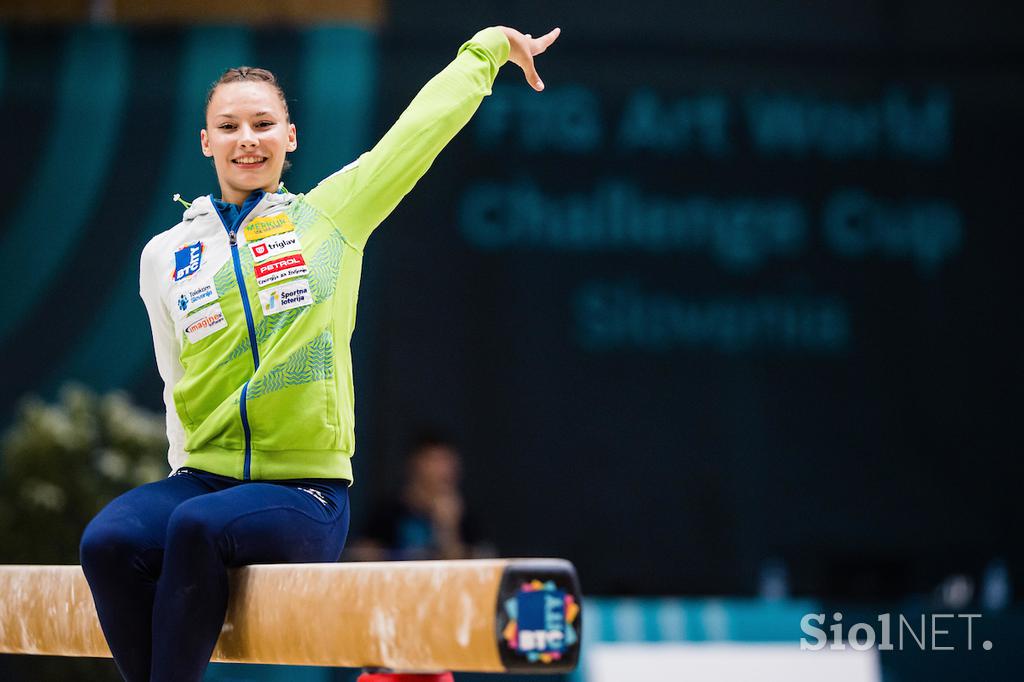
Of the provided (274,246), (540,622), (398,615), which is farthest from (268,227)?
(540,622)

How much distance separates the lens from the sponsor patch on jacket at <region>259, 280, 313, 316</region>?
8.54 feet

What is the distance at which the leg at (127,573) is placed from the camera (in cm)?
241

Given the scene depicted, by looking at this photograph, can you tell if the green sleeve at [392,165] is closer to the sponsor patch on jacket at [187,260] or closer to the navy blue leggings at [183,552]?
the sponsor patch on jacket at [187,260]

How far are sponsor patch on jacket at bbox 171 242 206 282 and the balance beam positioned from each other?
610 mm

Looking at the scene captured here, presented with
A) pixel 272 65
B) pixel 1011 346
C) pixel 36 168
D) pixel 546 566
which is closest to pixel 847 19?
pixel 1011 346

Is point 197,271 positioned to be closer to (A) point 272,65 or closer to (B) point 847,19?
(A) point 272,65

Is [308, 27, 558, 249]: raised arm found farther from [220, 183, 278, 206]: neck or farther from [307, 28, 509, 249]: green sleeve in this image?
[220, 183, 278, 206]: neck

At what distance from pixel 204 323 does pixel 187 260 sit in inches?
6.1

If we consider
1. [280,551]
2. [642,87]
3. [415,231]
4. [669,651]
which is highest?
[642,87]

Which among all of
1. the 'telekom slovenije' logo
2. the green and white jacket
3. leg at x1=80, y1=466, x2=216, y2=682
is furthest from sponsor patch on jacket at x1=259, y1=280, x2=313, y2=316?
the 'telekom slovenije' logo

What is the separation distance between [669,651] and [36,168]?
167 inches

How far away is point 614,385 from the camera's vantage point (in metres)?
7.43

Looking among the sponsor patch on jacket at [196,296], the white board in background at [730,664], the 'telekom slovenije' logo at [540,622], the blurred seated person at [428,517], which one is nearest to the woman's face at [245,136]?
the sponsor patch on jacket at [196,296]

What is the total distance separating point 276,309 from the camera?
2602 mm
